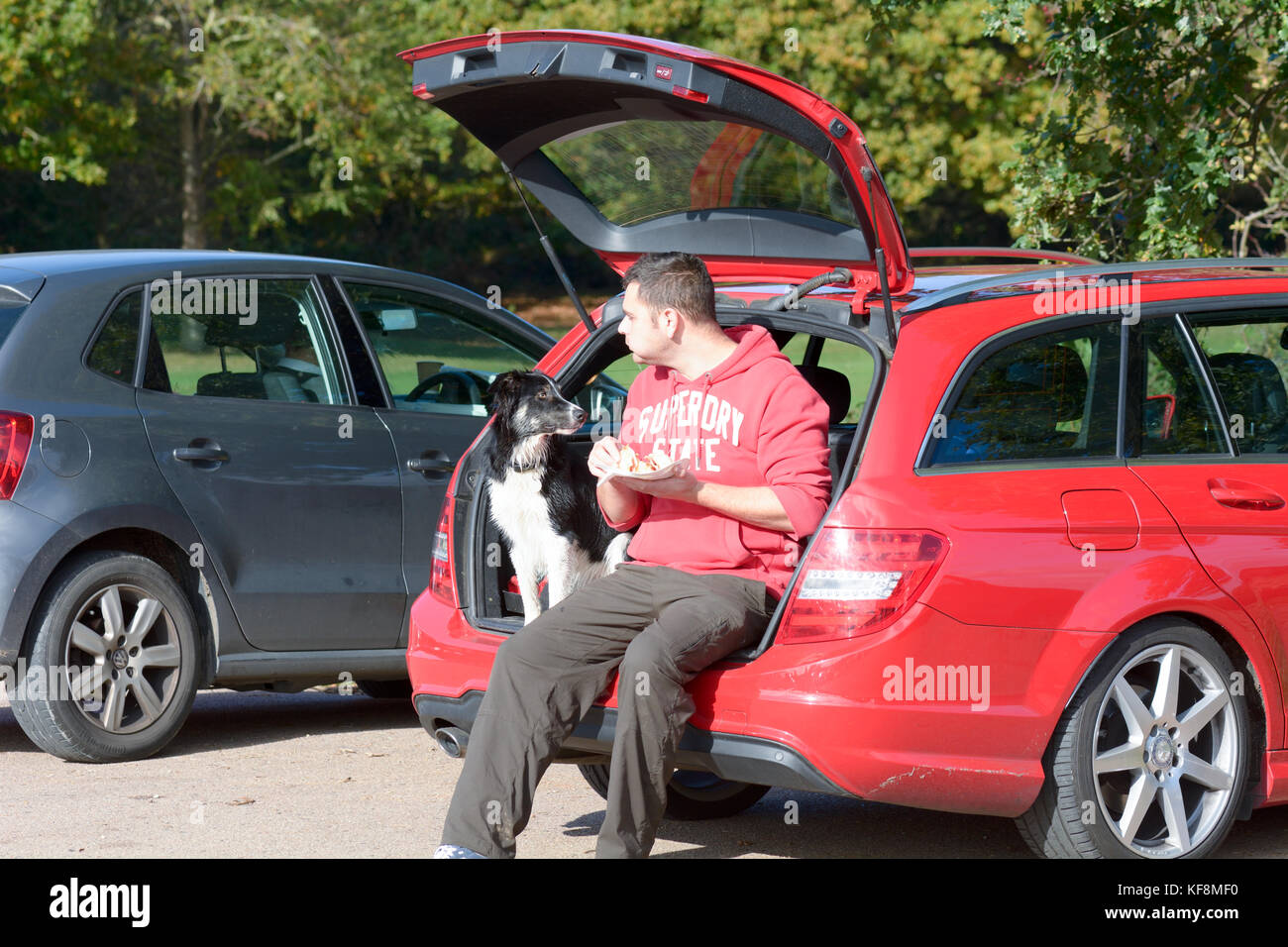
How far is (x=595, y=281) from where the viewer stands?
64.7m

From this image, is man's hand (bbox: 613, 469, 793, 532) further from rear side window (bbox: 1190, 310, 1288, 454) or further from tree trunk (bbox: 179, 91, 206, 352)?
tree trunk (bbox: 179, 91, 206, 352)

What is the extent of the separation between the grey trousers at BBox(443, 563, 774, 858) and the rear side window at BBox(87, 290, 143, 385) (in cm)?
250

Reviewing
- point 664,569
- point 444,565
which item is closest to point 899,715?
point 664,569

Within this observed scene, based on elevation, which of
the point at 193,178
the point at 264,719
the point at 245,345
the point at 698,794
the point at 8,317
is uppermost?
the point at 193,178

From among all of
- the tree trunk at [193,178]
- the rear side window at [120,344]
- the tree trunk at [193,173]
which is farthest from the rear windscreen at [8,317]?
the tree trunk at [193,178]

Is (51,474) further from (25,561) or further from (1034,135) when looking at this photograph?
(1034,135)

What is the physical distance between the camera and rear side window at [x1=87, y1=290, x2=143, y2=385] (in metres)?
6.31

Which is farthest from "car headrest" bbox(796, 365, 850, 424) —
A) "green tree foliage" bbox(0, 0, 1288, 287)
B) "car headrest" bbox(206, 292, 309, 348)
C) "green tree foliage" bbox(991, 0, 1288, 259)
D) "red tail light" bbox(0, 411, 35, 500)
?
"green tree foliage" bbox(0, 0, 1288, 287)

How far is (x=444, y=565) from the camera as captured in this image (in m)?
5.37

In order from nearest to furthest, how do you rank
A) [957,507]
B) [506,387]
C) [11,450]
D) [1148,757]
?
[957,507] < [1148,757] < [506,387] < [11,450]

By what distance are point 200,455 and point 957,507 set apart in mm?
3308

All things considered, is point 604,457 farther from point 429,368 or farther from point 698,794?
point 429,368

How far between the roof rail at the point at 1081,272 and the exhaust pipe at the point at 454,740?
175 centimetres

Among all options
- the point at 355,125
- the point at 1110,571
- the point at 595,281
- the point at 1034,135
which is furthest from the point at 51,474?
the point at 595,281
